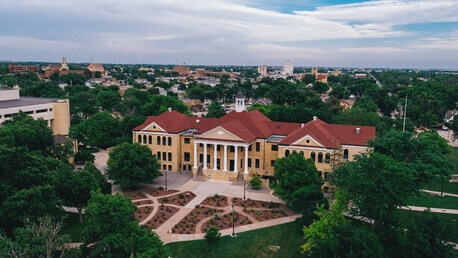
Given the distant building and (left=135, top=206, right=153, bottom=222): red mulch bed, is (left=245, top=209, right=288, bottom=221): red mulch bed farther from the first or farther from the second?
the distant building

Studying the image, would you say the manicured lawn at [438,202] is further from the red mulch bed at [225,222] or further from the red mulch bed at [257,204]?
the red mulch bed at [225,222]

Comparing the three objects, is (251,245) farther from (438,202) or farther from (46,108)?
(46,108)

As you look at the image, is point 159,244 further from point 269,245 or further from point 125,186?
point 125,186

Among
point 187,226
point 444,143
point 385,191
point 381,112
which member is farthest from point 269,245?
point 381,112

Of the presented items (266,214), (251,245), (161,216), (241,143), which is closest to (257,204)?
(266,214)

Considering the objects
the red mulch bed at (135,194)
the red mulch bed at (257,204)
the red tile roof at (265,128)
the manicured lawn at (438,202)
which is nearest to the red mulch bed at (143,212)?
the red mulch bed at (135,194)

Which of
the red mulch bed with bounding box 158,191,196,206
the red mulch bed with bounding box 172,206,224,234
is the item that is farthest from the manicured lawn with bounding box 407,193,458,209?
the red mulch bed with bounding box 158,191,196,206
